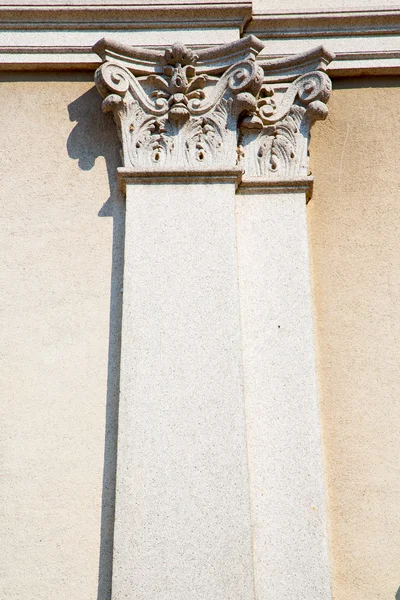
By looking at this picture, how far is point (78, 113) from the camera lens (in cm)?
679

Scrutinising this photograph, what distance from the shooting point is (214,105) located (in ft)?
21.4

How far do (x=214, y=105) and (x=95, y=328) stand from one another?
1.83m

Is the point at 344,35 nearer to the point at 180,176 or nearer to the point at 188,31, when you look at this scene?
the point at 188,31

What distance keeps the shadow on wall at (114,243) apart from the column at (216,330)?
174 millimetres

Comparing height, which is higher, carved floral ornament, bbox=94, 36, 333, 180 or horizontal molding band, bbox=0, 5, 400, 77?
horizontal molding band, bbox=0, 5, 400, 77

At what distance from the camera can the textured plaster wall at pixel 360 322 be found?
5.57m

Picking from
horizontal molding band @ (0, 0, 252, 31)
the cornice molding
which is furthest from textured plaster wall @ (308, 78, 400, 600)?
horizontal molding band @ (0, 0, 252, 31)

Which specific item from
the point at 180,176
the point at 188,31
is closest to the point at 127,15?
the point at 188,31

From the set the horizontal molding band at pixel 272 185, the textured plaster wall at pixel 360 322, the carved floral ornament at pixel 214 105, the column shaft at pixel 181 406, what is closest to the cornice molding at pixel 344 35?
the textured plaster wall at pixel 360 322

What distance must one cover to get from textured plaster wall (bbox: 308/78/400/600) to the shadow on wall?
136 cm

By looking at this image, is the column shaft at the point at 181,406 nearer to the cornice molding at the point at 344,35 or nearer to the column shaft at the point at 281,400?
the column shaft at the point at 281,400

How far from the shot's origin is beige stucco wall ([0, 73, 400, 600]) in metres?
5.54

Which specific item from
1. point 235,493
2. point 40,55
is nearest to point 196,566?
point 235,493

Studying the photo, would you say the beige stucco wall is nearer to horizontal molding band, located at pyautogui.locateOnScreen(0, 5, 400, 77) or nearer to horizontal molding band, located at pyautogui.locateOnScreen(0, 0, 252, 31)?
horizontal molding band, located at pyautogui.locateOnScreen(0, 5, 400, 77)
